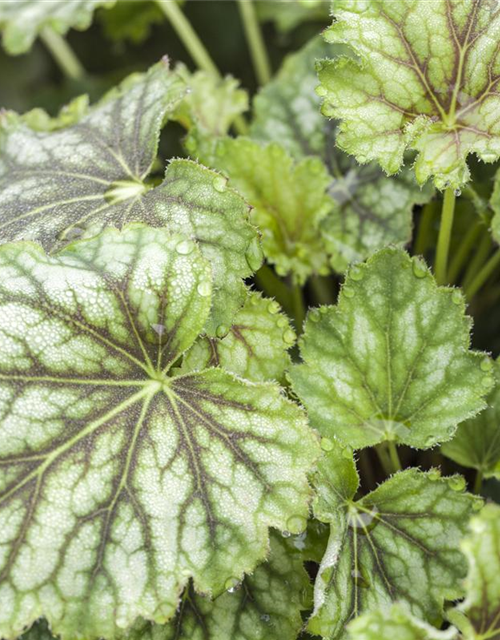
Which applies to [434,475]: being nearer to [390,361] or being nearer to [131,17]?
[390,361]

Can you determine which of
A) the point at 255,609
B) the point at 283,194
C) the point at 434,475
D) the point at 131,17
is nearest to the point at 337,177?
the point at 283,194

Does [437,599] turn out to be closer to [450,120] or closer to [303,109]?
[450,120]

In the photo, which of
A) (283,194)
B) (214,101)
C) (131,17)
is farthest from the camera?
(131,17)

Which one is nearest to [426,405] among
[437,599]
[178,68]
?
[437,599]

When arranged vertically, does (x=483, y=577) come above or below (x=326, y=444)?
below

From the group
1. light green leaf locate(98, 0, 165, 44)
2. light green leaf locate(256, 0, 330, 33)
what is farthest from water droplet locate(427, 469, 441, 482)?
light green leaf locate(98, 0, 165, 44)

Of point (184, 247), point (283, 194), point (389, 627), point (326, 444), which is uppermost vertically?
point (283, 194)

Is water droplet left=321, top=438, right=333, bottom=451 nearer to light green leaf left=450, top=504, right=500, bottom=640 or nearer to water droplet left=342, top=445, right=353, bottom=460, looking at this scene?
water droplet left=342, top=445, right=353, bottom=460
